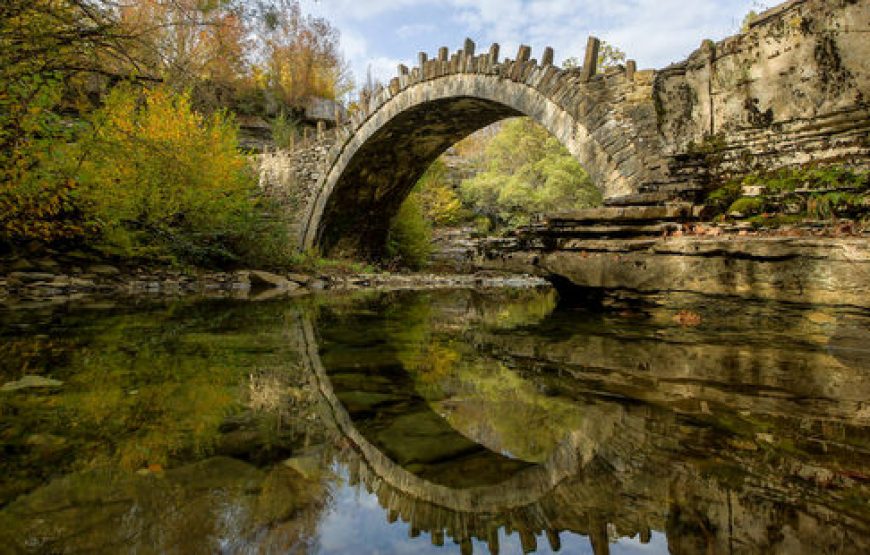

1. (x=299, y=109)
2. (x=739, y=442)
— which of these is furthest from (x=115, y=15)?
(x=299, y=109)

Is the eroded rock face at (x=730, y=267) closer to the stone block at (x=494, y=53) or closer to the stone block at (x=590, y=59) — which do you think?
the stone block at (x=590, y=59)

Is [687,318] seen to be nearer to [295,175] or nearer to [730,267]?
[730,267]

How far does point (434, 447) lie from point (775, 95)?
5982 mm

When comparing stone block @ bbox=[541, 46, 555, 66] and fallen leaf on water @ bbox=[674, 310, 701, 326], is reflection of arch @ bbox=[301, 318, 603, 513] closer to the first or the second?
fallen leaf on water @ bbox=[674, 310, 701, 326]

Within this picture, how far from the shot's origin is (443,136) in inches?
562

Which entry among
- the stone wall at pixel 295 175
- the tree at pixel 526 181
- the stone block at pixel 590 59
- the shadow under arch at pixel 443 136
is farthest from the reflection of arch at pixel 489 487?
the tree at pixel 526 181

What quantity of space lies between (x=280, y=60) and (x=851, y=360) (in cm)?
3009

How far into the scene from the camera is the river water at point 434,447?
1.05m

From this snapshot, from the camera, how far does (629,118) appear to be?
7859 mm

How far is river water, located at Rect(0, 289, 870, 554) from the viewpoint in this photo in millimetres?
1047

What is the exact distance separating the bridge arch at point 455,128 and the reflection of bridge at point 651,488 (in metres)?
5.42

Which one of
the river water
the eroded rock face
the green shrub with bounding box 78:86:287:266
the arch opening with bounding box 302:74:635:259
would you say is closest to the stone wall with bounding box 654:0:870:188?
the arch opening with bounding box 302:74:635:259

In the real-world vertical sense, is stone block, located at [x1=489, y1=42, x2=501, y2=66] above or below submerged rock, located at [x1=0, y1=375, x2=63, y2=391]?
above

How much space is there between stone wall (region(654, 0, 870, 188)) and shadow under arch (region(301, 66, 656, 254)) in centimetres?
103
